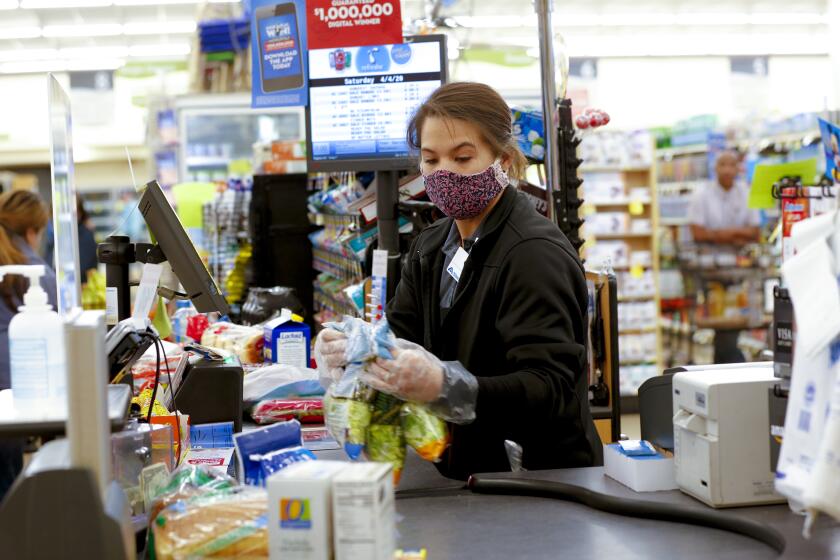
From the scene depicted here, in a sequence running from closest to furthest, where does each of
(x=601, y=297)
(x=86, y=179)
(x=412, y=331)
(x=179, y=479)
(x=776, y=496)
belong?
1. (x=179, y=479)
2. (x=776, y=496)
3. (x=412, y=331)
4. (x=601, y=297)
5. (x=86, y=179)

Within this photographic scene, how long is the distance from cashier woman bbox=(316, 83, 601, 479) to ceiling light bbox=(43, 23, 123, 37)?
1226cm

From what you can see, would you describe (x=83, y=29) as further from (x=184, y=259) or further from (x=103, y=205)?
(x=184, y=259)

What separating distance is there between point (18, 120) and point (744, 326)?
45.3 ft

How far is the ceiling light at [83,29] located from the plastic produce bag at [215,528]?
521 inches

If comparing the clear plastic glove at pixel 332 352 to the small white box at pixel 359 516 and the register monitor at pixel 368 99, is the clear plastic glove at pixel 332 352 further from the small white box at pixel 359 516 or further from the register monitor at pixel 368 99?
the register monitor at pixel 368 99

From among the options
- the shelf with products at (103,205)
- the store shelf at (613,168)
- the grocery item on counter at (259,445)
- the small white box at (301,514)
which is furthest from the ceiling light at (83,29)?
the small white box at (301,514)

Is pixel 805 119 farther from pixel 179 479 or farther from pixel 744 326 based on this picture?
pixel 179 479

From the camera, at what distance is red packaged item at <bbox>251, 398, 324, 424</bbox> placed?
3131mm

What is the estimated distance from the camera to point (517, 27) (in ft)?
49.0

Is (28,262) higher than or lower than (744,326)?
higher

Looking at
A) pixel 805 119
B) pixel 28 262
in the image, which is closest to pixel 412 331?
pixel 28 262

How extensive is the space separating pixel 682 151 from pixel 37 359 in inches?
374

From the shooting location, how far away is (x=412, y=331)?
2.78 meters

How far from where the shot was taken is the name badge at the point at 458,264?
8.35 feet
